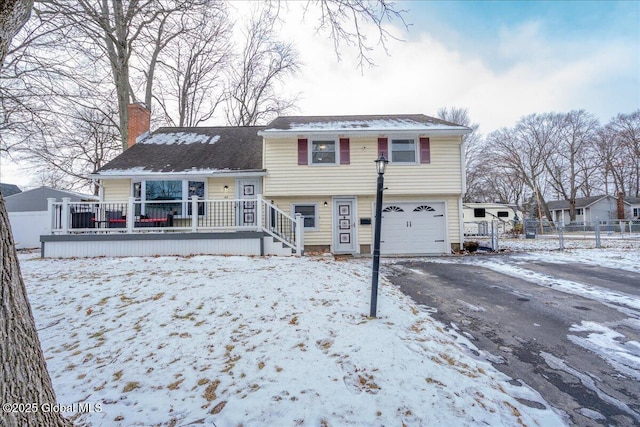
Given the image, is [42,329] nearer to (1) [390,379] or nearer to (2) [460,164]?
(1) [390,379]

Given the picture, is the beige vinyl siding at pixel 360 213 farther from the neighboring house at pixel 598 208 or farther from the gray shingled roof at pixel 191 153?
the neighboring house at pixel 598 208

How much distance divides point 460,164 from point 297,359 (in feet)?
33.8

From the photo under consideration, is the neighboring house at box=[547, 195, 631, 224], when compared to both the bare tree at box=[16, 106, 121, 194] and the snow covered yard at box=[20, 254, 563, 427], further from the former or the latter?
the bare tree at box=[16, 106, 121, 194]

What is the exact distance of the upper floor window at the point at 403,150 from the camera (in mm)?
11062

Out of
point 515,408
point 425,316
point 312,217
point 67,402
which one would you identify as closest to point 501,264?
point 425,316

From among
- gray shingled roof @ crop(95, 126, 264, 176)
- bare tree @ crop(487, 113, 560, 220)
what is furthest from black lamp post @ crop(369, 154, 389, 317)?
bare tree @ crop(487, 113, 560, 220)

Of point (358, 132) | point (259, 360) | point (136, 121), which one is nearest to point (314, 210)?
point (358, 132)

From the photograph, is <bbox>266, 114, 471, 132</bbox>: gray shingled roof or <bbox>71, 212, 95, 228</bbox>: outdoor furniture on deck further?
<bbox>266, 114, 471, 132</bbox>: gray shingled roof

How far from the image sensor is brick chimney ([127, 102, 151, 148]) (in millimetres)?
13078

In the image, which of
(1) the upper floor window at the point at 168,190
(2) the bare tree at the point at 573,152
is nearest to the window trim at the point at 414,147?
(1) the upper floor window at the point at 168,190

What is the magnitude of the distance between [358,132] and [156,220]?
24.3 feet

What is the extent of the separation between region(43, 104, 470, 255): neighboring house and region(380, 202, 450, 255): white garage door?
1.5 inches

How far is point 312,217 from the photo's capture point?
1114cm

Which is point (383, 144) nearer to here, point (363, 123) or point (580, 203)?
point (363, 123)
